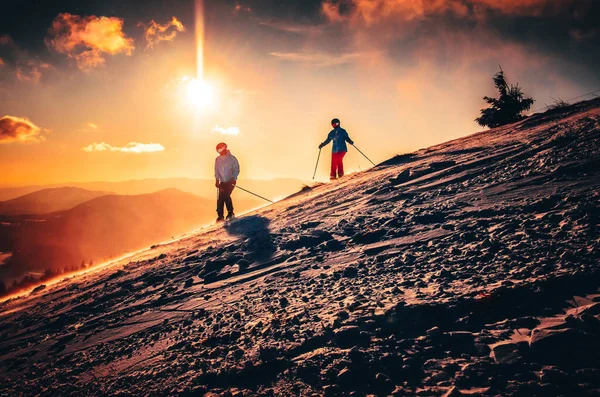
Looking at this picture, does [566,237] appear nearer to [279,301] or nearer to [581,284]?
[581,284]

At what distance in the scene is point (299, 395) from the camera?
1831 millimetres

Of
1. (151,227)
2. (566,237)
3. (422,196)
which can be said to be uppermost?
(422,196)

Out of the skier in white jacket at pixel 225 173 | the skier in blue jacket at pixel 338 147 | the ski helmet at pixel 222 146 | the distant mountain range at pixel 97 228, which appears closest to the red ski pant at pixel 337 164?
the skier in blue jacket at pixel 338 147

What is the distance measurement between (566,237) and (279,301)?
8.73 feet

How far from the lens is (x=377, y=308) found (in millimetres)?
2404

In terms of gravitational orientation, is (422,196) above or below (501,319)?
above

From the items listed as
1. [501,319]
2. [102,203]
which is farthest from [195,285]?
[102,203]

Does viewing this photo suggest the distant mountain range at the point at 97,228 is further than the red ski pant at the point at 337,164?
Yes

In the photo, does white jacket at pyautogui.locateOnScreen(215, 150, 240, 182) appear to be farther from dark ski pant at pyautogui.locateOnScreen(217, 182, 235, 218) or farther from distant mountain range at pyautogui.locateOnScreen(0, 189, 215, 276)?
distant mountain range at pyautogui.locateOnScreen(0, 189, 215, 276)

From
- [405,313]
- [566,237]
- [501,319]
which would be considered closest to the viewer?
[501,319]

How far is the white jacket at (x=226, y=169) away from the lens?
33.0 ft

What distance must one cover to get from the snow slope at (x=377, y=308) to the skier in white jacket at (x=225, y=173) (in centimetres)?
485

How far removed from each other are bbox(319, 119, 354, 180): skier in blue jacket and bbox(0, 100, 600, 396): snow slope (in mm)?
6176

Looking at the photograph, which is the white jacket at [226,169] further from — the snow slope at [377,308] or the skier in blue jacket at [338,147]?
the snow slope at [377,308]
